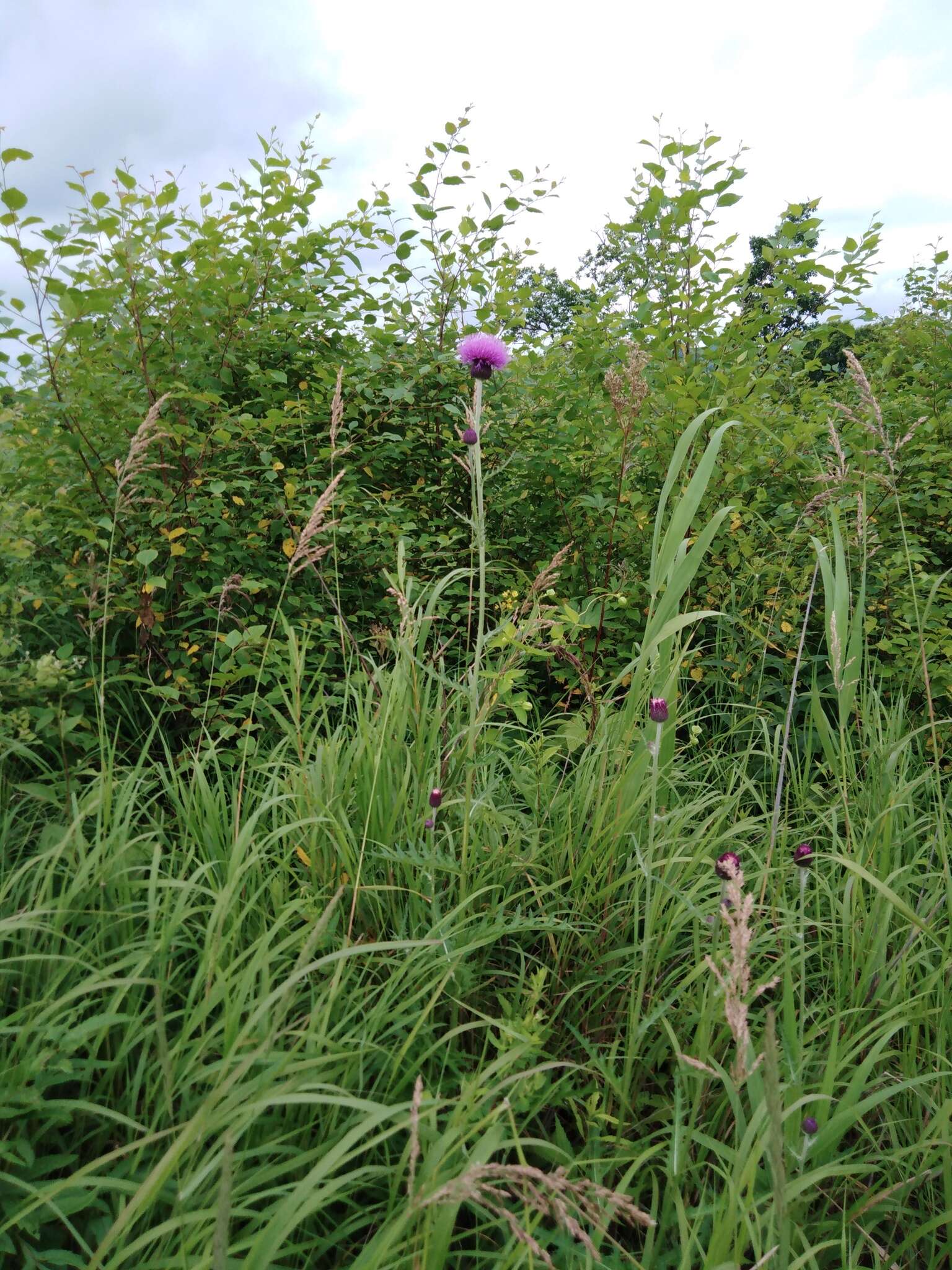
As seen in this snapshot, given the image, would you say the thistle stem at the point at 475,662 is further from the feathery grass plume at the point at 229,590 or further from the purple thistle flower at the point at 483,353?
the feathery grass plume at the point at 229,590

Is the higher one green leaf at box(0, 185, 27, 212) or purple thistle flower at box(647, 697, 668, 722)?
green leaf at box(0, 185, 27, 212)

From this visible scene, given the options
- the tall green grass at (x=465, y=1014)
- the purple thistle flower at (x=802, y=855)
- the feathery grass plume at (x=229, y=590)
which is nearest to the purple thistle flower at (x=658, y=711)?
the tall green grass at (x=465, y=1014)

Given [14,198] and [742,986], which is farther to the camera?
[14,198]

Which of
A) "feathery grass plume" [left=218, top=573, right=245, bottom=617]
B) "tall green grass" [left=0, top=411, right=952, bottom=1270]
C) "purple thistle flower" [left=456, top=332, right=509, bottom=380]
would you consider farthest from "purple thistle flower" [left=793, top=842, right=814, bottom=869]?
"feathery grass plume" [left=218, top=573, right=245, bottom=617]

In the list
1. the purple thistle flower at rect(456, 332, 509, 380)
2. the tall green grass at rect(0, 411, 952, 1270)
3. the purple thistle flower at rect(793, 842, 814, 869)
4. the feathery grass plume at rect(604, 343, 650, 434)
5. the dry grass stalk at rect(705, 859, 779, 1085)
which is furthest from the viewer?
the feathery grass plume at rect(604, 343, 650, 434)

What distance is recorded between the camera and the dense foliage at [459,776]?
1300 millimetres

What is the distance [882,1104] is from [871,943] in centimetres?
34

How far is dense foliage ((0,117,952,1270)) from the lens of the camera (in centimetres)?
130

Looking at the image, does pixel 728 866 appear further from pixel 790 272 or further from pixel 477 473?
pixel 790 272

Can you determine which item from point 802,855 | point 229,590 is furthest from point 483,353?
point 802,855

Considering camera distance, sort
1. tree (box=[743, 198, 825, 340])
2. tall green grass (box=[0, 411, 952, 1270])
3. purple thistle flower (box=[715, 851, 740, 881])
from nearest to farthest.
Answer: purple thistle flower (box=[715, 851, 740, 881]) → tall green grass (box=[0, 411, 952, 1270]) → tree (box=[743, 198, 825, 340])

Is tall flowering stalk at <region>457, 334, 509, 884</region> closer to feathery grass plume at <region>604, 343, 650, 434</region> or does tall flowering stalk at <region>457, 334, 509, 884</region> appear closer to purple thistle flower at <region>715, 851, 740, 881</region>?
feathery grass plume at <region>604, 343, 650, 434</region>

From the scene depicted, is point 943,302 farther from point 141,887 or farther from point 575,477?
point 141,887

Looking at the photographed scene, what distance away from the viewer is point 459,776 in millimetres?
2051
